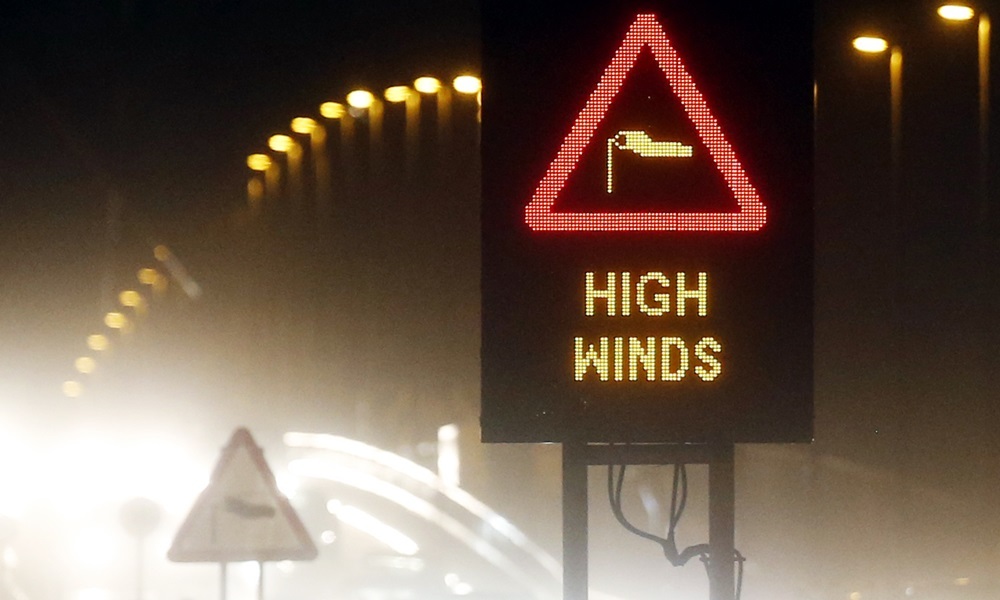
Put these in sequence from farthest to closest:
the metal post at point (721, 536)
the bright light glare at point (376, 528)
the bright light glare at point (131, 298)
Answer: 1. the bright light glare at point (131, 298)
2. the bright light glare at point (376, 528)
3. the metal post at point (721, 536)

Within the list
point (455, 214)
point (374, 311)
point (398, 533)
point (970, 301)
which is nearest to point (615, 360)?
point (970, 301)

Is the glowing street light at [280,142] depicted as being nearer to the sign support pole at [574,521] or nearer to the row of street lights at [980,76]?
the row of street lights at [980,76]

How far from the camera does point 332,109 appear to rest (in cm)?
2559

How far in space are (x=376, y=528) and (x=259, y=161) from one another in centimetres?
812

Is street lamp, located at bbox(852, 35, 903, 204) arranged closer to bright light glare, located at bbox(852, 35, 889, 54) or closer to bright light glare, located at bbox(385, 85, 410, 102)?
bright light glare, located at bbox(852, 35, 889, 54)

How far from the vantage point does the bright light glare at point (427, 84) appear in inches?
781

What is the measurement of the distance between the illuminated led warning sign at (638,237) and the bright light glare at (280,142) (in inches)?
882

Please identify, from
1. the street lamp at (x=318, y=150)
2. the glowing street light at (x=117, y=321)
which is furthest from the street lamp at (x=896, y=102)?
the glowing street light at (x=117, y=321)

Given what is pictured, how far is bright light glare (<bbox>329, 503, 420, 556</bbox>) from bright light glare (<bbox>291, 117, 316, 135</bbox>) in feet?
20.4

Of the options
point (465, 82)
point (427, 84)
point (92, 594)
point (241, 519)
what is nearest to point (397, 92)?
point (427, 84)

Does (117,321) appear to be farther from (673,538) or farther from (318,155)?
(673,538)

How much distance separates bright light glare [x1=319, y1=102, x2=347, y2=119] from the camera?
83.4 feet

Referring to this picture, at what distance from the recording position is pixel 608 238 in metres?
4.78

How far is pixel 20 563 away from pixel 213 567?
10.1 feet
